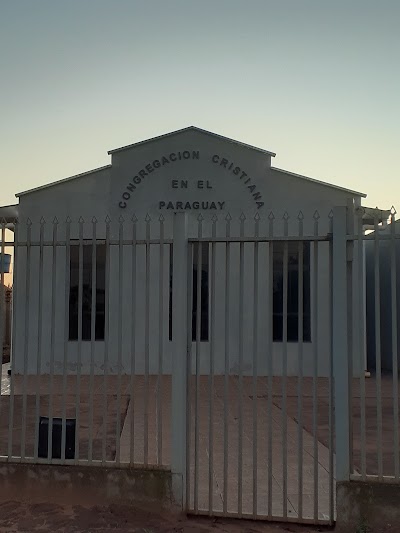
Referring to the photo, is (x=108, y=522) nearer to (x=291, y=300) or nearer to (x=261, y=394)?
(x=261, y=394)

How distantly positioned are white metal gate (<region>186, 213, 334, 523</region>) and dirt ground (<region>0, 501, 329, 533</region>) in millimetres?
133

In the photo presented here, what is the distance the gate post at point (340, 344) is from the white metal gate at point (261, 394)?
0.07 m

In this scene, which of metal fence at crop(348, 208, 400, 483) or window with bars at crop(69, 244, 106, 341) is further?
window with bars at crop(69, 244, 106, 341)

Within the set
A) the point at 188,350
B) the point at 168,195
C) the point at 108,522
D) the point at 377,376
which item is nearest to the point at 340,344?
the point at 377,376

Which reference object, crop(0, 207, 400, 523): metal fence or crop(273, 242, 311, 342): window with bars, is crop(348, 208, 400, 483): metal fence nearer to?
crop(0, 207, 400, 523): metal fence

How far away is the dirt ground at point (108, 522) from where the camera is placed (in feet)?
15.6

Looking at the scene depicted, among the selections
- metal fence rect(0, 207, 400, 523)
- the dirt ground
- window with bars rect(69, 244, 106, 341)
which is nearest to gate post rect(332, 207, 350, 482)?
metal fence rect(0, 207, 400, 523)

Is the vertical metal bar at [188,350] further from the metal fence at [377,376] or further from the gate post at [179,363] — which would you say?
the metal fence at [377,376]

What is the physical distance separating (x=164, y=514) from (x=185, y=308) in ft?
5.58

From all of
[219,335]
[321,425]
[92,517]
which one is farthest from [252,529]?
[219,335]

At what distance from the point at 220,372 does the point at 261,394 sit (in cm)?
284

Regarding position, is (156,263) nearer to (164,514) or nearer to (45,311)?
(45,311)

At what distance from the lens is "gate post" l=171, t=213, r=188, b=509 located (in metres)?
5.05

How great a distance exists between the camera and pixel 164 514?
198 inches
